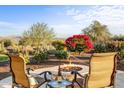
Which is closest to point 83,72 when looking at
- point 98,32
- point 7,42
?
point 98,32

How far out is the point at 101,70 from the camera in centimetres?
456

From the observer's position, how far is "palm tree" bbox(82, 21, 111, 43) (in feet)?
19.2

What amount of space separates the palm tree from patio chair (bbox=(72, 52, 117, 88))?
1.36 metres

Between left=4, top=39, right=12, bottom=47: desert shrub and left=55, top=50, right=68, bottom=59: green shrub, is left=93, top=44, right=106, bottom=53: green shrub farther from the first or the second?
left=4, top=39, right=12, bottom=47: desert shrub

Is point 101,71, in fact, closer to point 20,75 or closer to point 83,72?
point 83,72

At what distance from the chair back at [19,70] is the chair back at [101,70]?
1114mm

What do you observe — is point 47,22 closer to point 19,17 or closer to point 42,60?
point 19,17

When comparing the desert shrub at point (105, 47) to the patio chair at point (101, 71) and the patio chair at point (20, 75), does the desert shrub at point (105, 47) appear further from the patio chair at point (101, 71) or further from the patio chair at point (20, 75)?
the patio chair at point (20, 75)

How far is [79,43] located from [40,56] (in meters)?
1.07

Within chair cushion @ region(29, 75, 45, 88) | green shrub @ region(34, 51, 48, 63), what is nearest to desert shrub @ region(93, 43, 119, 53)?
green shrub @ region(34, 51, 48, 63)

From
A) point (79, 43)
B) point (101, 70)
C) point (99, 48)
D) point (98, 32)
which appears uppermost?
point (98, 32)

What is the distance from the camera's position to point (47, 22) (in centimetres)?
589

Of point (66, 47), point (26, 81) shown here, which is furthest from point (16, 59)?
point (66, 47)
